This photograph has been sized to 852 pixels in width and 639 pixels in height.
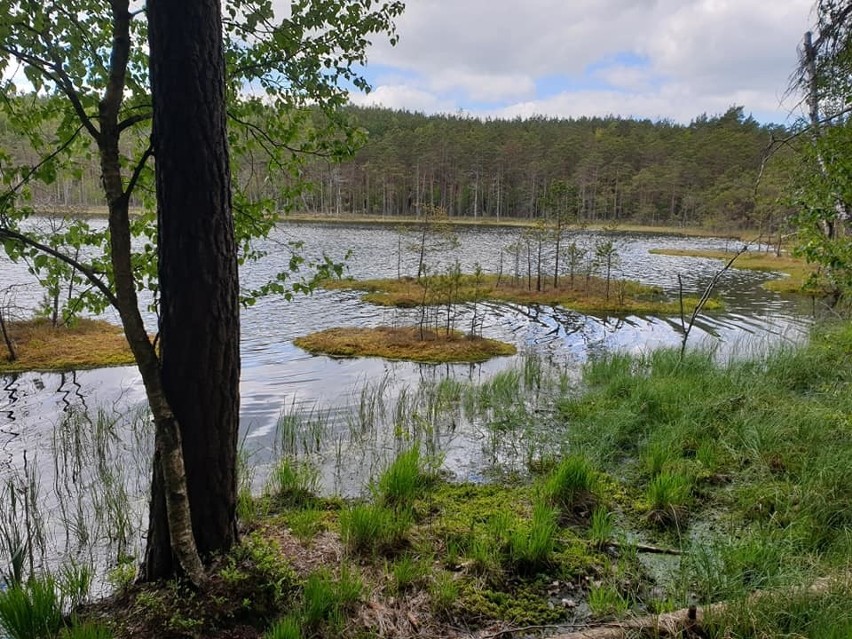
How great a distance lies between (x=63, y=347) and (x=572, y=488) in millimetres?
14219

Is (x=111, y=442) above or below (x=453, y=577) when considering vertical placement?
below

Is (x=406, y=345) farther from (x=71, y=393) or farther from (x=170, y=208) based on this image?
(x=170, y=208)

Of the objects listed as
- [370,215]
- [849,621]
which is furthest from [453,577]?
[370,215]

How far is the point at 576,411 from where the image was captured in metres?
8.19

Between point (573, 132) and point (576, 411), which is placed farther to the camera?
point (573, 132)

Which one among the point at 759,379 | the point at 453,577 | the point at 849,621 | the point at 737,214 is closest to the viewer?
the point at 849,621

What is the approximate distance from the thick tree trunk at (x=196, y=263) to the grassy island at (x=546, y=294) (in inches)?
662

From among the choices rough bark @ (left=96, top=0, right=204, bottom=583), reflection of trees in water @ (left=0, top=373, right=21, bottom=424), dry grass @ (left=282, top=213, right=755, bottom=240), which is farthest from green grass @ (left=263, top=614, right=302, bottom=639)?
dry grass @ (left=282, top=213, right=755, bottom=240)

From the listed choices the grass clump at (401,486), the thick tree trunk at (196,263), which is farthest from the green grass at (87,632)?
the grass clump at (401,486)

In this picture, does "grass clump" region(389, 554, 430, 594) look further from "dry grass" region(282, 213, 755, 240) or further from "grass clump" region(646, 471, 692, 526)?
"dry grass" region(282, 213, 755, 240)

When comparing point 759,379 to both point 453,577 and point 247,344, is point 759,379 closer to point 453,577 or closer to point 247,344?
point 453,577

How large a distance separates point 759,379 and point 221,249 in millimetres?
8218

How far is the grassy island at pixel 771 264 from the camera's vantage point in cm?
2766

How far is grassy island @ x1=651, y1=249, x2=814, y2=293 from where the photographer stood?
1089 inches
